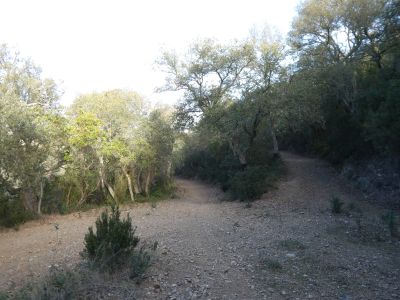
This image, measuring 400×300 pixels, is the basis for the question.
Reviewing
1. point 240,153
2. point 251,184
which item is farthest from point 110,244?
point 240,153

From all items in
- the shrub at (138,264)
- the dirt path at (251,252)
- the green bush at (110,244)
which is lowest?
the dirt path at (251,252)

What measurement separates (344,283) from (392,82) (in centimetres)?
779

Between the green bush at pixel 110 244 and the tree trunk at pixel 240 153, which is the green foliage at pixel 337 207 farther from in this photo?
the tree trunk at pixel 240 153

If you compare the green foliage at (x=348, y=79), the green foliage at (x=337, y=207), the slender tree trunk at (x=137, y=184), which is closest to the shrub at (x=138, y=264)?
the green foliage at (x=337, y=207)

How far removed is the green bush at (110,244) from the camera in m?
6.00

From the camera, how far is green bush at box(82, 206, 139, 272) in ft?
19.7

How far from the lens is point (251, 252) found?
7707 millimetres

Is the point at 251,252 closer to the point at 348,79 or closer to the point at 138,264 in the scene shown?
the point at 138,264

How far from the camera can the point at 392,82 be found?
36.3 feet

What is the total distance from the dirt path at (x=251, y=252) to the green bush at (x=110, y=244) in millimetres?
580

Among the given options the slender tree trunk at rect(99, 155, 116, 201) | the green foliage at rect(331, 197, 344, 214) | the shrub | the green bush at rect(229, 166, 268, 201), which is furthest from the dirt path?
the slender tree trunk at rect(99, 155, 116, 201)

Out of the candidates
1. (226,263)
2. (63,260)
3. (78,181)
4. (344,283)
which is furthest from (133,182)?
(344,283)

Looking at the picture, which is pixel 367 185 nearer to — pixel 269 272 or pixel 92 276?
pixel 269 272

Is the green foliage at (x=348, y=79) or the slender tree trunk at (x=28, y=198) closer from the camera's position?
the green foliage at (x=348, y=79)
